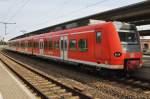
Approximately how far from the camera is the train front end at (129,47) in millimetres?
13641

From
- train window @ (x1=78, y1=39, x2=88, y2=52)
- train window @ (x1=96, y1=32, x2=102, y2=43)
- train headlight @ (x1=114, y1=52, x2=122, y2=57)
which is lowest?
train headlight @ (x1=114, y1=52, x2=122, y2=57)

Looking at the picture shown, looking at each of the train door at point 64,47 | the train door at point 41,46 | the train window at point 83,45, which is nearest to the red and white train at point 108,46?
the train window at point 83,45

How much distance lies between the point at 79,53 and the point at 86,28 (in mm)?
1760

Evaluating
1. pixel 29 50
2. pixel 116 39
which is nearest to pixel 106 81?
pixel 116 39

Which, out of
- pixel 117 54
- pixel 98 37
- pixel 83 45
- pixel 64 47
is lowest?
pixel 117 54

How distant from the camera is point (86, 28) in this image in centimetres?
1582

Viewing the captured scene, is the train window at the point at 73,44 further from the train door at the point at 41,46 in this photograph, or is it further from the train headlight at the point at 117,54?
the train door at the point at 41,46

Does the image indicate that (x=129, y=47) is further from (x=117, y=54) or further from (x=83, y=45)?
(x=83, y=45)

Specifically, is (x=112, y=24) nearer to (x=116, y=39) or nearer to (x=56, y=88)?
(x=116, y=39)

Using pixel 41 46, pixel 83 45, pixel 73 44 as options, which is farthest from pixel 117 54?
pixel 41 46

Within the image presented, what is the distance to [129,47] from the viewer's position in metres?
14.0

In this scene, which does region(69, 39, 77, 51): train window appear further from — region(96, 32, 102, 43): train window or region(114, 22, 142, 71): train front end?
region(114, 22, 142, 71): train front end

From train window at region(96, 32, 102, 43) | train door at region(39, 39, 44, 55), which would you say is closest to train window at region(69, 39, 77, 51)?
train window at region(96, 32, 102, 43)

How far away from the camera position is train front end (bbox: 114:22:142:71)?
13641 millimetres
